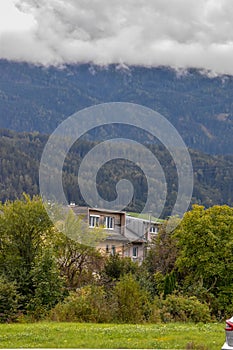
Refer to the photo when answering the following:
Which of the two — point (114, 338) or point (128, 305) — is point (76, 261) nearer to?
point (128, 305)

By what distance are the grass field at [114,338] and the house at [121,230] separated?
2022 inches

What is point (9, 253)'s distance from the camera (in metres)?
48.5

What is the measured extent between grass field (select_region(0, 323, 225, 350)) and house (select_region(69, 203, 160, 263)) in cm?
5135

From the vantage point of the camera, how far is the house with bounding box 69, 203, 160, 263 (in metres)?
74.7

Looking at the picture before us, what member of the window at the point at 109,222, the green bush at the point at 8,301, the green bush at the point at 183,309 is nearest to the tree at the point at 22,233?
the green bush at the point at 8,301

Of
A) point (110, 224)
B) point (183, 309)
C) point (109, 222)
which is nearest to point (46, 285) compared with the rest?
point (183, 309)

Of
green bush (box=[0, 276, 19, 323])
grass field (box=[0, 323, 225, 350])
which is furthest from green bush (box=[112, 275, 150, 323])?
green bush (box=[0, 276, 19, 323])

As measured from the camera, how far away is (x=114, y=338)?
1759 centimetres

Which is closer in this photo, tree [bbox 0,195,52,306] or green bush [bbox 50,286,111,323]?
green bush [bbox 50,286,111,323]

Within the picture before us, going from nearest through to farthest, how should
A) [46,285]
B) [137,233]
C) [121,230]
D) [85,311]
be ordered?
1. [85,311]
2. [46,285]
3. [121,230]
4. [137,233]

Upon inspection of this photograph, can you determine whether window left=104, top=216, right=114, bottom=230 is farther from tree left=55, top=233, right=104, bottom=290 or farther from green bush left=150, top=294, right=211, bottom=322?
green bush left=150, top=294, right=211, bottom=322

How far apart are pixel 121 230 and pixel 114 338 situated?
219ft

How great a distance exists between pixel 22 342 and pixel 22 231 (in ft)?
106

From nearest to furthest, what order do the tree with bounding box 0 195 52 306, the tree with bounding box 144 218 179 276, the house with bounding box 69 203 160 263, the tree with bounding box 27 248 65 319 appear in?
1. the tree with bounding box 27 248 65 319
2. the tree with bounding box 0 195 52 306
3. the tree with bounding box 144 218 179 276
4. the house with bounding box 69 203 160 263
